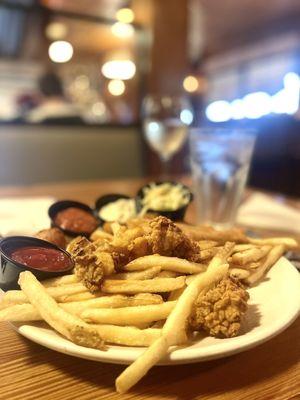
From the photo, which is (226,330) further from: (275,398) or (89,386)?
(89,386)

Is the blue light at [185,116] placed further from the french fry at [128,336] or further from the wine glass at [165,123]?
the french fry at [128,336]

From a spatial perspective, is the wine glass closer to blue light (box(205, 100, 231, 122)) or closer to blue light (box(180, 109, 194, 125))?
blue light (box(180, 109, 194, 125))

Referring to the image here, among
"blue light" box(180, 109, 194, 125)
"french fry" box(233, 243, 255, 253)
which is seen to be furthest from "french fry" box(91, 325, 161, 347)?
"blue light" box(180, 109, 194, 125)

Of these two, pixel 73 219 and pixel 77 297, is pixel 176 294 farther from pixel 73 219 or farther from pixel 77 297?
pixel 73 219

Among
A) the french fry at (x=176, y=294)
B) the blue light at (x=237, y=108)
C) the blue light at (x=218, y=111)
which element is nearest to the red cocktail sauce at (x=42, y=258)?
the french fry at (x=176, y=294)

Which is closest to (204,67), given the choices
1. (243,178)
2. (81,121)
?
(81,121)
